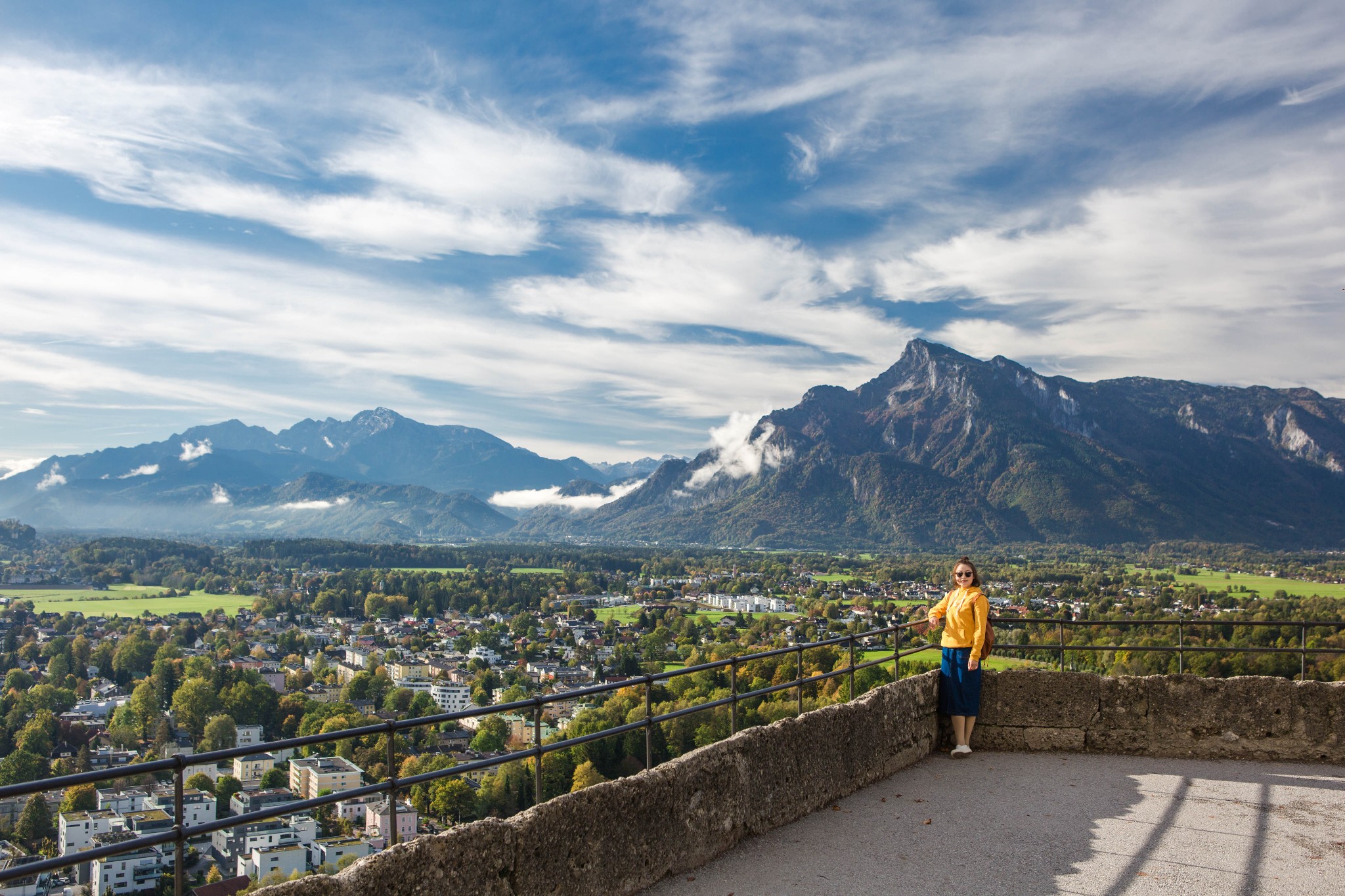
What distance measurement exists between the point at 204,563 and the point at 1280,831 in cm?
14241

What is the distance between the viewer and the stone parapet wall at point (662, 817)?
4.19 metres

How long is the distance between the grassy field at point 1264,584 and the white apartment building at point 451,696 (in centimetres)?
4853

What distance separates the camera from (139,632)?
5756cm

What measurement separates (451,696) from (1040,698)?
119 feet

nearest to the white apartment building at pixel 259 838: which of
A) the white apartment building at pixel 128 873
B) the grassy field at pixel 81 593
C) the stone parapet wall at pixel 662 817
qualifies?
the white apartment building at pixel 128 873

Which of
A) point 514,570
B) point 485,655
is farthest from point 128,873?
point 514,570

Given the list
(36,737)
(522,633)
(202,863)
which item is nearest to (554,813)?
(202,863)

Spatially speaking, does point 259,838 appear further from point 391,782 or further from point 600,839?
point 391,782

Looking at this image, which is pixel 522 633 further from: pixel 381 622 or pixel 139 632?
pixel 139 632

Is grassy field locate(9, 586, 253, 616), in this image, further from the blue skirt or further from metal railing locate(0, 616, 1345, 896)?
metal railing locate(0, 616, 1345, 896)

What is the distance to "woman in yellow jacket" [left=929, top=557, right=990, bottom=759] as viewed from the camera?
814 centimetres

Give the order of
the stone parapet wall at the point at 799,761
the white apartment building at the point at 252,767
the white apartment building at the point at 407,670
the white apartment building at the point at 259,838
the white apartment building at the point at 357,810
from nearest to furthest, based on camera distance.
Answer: the stone parapet wall at the point at 799,761
the white apartment building at the point at 259,838
the white apartment building at the point at 357,810
the white apartment building at the point at 252,767
the white apartment building at the point at 407,670

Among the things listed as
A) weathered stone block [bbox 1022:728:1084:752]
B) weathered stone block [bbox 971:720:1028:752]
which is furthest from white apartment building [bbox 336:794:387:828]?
weathered stone block [bbox 1022:728:1084:752]

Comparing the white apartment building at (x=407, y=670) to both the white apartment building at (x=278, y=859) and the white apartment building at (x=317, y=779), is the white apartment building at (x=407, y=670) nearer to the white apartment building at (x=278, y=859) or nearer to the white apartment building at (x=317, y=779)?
the white apartment building at (x=317, y=779)
